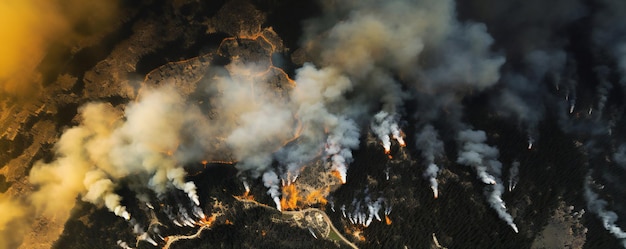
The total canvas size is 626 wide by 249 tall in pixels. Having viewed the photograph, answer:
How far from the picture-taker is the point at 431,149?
4009 centimetres

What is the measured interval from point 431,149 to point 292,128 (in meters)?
14.0

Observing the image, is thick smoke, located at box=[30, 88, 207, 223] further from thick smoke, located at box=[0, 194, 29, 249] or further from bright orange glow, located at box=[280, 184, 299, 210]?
bright orange glow, located at box=[280, 184, 299, 210]

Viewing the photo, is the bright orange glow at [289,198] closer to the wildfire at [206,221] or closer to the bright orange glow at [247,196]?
the bright orange glow at [247,196]

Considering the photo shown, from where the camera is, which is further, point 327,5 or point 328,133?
point 327,5

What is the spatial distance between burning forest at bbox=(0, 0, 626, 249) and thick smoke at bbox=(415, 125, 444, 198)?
14 cm

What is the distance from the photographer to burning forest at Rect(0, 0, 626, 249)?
127ft

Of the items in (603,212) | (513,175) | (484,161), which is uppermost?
(484,161)

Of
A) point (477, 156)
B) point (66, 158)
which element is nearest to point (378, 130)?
point (477, 156)

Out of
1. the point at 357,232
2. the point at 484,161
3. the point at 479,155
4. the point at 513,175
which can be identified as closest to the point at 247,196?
the point at 357,232

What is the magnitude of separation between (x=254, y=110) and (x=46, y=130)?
22.7 meters

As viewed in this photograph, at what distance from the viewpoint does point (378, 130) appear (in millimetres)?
41438

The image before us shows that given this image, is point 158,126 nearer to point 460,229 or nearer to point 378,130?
point 378,130

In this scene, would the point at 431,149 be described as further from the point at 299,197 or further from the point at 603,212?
the point at 603,212

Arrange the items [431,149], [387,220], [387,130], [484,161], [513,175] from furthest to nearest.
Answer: [387,130] < [431,149] < [484,161] < [513,175] < [387,220]
